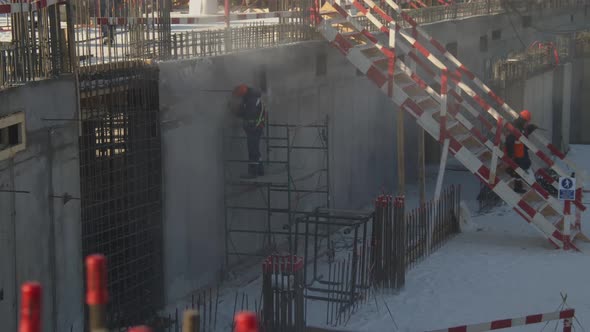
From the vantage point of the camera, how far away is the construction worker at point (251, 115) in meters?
12.9

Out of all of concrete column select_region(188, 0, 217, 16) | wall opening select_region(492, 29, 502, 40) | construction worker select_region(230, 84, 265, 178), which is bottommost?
construction worker select_region(230, 84, 265, 178)

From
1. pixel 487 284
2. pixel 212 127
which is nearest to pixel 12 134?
pixel 212 127

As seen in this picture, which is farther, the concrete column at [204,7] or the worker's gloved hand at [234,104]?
the concrete column at [204,7]

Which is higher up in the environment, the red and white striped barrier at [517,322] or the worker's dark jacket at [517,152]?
the worker's dark jacket at [517,152]

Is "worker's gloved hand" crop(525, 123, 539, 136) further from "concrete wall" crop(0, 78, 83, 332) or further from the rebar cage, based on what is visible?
"concrete wall" crop(0, 78, 83, 332)

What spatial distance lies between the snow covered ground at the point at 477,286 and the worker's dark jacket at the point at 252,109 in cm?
214

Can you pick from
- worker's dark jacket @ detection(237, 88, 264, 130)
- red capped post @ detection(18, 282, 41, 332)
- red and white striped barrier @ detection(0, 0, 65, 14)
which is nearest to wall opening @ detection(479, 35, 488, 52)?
worker's dark jacket @ detection(237, 88, 264, 130)

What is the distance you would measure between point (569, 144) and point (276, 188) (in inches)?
540

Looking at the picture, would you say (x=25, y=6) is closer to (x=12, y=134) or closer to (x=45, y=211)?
(x=12, y=134)

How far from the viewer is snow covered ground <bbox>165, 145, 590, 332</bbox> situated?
36.6 feet

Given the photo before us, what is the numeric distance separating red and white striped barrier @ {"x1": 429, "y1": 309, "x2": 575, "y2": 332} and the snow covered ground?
0.86 metres

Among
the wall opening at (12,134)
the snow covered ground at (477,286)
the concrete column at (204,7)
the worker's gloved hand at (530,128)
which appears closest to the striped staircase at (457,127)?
the snow covered ground at (477,286)

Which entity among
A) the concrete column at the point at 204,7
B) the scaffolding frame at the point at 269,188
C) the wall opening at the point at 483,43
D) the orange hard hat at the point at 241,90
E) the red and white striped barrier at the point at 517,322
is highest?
the concrete column at the point at 204,7

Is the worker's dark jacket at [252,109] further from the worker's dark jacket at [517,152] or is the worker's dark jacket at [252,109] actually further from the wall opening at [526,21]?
the wall opening at [526,21]
